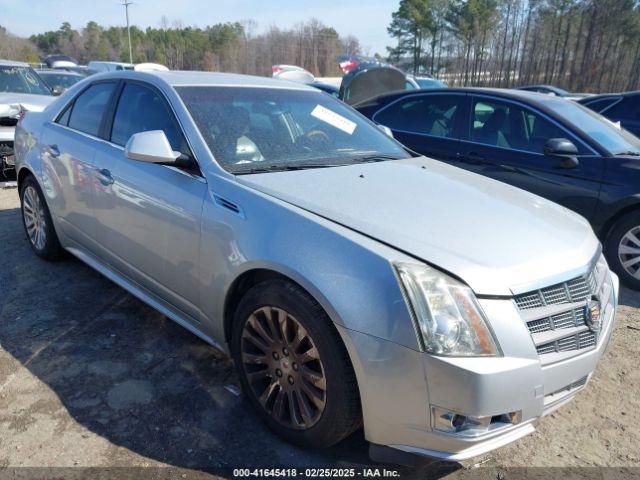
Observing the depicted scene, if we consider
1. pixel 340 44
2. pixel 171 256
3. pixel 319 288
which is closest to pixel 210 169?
pixel 171 256

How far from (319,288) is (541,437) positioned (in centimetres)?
146

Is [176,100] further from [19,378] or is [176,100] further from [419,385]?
[419,385]

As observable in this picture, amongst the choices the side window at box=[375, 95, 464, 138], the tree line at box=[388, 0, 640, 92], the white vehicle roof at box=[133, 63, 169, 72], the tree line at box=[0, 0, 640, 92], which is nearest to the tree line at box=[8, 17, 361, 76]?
the tree line at box=[0, 0, 640, 92]

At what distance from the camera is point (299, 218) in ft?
7.49

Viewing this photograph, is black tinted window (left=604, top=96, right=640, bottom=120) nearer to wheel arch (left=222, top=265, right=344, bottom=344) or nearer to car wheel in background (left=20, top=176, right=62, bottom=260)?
wheel arch (left=222, top=265, right=344, bottom=344)

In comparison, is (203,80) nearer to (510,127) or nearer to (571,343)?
(571,343)

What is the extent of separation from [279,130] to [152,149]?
0.79 meters

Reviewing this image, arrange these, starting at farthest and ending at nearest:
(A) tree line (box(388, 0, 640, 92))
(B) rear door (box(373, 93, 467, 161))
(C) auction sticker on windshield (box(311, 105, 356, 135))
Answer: (A) tree line (box(388, 0, 640, 92)) → (B) rear door (box(373, 93, 467, 161)) → (C) auction sticker on windshield (box(311, 105, 356, 135))

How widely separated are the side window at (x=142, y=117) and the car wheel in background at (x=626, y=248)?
12.3ft

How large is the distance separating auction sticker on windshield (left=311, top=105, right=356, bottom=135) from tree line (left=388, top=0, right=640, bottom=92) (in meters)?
37.0

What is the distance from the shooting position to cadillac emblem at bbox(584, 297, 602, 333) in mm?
2238

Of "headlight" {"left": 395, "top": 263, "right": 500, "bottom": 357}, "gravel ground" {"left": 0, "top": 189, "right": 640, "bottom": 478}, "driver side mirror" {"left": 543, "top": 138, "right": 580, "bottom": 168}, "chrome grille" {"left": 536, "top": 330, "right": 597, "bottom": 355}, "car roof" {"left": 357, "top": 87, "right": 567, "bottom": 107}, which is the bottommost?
"gravel ground" {"left": 0, "top": 189, "right": 640, "bottom": 478}

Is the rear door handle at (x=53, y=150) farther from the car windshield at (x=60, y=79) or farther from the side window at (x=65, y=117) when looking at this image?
the car windshield at (x=60, y=79)

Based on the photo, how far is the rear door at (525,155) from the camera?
467 centimetres
